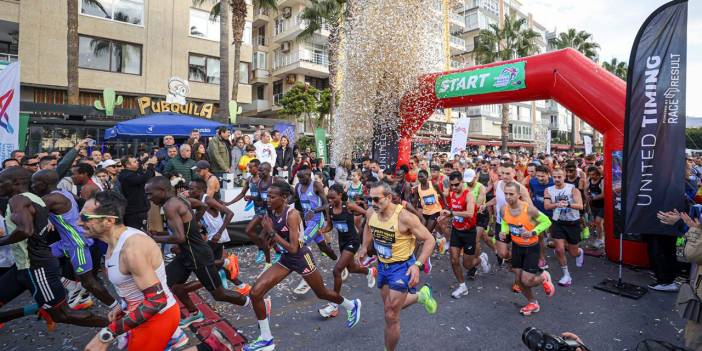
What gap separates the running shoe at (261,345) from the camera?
4014 millimetres

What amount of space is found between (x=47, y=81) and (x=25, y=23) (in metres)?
2.70

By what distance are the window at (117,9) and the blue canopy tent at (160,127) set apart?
12.4m

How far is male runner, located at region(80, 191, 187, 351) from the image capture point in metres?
2.67

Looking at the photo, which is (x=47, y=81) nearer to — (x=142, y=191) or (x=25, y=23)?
(x=25, y=23)

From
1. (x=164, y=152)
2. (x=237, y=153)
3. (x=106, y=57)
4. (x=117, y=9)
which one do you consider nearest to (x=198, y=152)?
(x=237, y=153)

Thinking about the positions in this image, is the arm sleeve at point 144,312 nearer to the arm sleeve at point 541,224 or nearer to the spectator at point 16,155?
the arm sleeve at point 541,224

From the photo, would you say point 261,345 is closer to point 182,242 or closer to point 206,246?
point 206,246

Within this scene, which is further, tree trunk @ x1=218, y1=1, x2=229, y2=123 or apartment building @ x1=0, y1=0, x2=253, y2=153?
tree trunk @ x1=218, y1=1, x2=229, y2=123

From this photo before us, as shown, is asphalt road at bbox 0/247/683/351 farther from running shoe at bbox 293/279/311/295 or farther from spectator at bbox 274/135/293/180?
spectator at bbox 274/135/293/180

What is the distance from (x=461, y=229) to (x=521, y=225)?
107 cm

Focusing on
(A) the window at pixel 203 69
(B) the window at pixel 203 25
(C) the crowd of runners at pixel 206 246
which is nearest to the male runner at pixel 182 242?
(C) the crowd of runners at pixel 206 246

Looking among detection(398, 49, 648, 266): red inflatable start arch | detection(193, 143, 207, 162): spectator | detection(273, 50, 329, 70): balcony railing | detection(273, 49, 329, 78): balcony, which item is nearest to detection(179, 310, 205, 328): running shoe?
detection(193, 143, 207, 162): spectator

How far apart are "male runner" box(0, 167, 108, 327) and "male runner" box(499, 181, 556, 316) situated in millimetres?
5225

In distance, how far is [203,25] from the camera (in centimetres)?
2445
